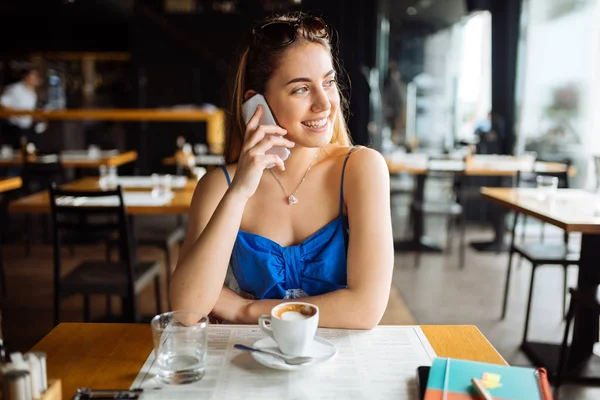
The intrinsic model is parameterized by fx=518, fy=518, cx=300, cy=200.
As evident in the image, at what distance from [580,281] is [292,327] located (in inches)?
96.5

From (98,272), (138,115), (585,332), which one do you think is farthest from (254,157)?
(138,115)

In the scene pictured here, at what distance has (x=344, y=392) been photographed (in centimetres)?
87

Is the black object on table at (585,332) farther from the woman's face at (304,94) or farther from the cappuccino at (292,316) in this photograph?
the cappuccino at (292,316)

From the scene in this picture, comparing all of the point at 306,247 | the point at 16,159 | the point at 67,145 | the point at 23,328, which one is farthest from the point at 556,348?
the point at 67,145

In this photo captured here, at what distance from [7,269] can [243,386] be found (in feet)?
14.4

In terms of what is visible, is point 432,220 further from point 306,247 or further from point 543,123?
point 306,247

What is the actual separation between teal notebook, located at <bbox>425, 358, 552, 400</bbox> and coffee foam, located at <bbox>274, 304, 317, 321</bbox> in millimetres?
239

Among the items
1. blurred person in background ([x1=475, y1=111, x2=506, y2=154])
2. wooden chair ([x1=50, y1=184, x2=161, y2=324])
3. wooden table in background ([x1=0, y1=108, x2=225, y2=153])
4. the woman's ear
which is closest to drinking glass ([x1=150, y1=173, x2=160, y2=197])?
wooden chair ([x1=50, y1=184, x2=161, y2=324])

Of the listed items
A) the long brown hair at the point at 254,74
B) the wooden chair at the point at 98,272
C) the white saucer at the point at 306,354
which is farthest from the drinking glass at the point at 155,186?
the white saucer at the point at 306,354

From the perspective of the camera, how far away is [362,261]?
135 centimetres

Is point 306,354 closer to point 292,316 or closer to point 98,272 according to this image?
point 292,316

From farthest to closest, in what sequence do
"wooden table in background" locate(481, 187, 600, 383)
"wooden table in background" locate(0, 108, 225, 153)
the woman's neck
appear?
"wooden table in background" locate(0, 108, 225, 153) < "wooden table in background" locate(481, 187, 600, 383) < the woman's neck

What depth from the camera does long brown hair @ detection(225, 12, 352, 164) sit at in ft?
4.74

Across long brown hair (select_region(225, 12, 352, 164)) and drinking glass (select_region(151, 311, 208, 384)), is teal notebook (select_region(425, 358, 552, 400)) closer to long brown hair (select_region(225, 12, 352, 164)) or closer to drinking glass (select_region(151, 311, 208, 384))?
drinking glass (select_region(151, 311, 208, 384))
